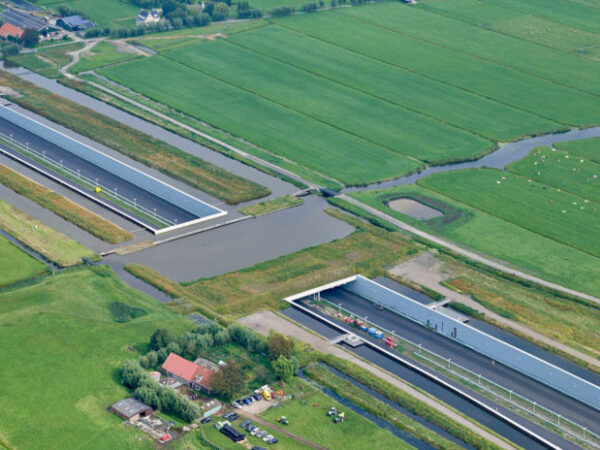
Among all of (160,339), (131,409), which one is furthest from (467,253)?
(131,409)

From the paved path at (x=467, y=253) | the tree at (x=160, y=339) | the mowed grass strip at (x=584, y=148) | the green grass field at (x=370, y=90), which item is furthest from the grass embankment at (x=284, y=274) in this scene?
the mowed grass strip at (x=584, y=148)

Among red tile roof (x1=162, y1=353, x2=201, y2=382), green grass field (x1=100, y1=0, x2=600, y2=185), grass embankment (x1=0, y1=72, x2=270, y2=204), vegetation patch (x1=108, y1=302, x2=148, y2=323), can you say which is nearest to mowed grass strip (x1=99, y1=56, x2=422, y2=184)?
green grass field (x1=100, y1=0, x2=600, y2=185)

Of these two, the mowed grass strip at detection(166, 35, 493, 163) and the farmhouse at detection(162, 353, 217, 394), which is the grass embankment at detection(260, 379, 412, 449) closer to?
the farmhouse at detection(162, 353, 217, 394)

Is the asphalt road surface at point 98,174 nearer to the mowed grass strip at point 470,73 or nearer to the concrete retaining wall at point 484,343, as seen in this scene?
the concrete retaining wall at point 484,343

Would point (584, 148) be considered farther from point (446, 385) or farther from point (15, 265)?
point (15, 265)

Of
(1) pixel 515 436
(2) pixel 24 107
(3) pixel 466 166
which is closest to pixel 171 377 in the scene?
(1) pixel 515 436

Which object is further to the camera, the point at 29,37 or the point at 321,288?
the point at 29,37
